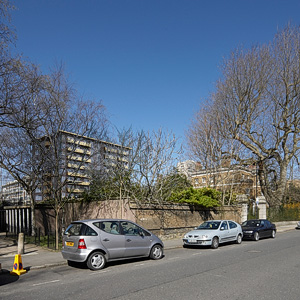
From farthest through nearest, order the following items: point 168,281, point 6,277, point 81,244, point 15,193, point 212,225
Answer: point 15,193, point 212,225, point 81,244, point 6,277, point 168,281

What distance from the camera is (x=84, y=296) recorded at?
6.93 metres

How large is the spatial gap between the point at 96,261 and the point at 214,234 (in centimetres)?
745

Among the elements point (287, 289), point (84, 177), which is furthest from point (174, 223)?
point (287, 289)

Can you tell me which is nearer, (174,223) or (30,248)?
(30,248)

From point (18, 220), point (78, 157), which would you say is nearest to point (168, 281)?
point (78, 157)

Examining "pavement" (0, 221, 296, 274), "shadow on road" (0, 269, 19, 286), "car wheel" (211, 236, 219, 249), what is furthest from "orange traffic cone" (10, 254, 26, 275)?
"car wheel" (211, 236, 219, 249)

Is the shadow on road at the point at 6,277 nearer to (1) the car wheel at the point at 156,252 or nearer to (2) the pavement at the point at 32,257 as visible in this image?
(2) the pavement at the point at 32,257

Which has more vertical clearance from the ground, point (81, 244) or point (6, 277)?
point (81, 244)

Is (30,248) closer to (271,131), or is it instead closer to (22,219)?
(22,219)

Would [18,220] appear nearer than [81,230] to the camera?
No

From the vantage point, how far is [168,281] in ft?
26.9

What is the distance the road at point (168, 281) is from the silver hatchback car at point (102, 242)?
389 mm

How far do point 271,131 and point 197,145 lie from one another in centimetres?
1080

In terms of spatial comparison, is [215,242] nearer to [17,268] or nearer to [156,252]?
[156,252]
